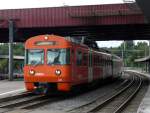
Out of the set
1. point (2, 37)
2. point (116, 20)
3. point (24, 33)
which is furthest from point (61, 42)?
point (2, 37)

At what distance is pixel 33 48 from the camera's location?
22.4 metres

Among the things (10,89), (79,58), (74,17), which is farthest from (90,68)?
(74,17)

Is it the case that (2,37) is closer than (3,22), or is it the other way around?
(3,22)

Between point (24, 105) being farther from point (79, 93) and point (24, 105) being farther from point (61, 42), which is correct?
point (79, 93)

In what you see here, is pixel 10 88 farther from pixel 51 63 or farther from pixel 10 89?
pixel 51 63

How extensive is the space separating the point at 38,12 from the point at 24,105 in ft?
72.0

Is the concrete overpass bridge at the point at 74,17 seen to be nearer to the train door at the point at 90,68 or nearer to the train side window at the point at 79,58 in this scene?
the train door at the point at 90,68

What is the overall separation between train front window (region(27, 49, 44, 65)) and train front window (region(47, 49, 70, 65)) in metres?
0.39

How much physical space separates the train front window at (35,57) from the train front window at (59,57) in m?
0.39

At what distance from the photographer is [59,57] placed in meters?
21.8

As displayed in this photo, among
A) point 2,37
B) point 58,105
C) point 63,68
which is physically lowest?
point 58,105

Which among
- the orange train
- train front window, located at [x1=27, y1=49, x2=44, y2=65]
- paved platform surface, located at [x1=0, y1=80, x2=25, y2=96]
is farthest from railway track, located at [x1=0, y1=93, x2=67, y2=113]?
train front window, located at [x1=27, y1=49, x2=44, y2=65]

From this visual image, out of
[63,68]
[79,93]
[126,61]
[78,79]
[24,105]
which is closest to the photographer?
[24,105]

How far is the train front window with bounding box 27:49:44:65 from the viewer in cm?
2211
